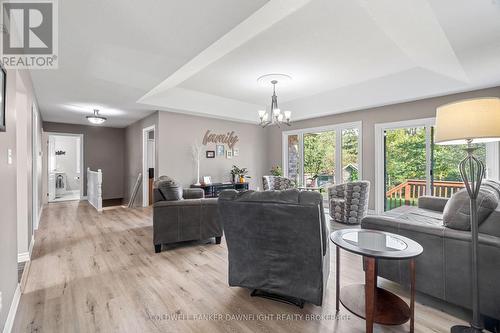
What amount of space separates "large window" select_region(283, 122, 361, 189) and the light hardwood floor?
3.14 meters

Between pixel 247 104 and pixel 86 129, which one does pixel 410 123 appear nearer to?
pixel 247 104

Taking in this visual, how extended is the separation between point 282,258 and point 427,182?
4.24 m

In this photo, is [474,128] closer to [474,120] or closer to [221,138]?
[474,120]

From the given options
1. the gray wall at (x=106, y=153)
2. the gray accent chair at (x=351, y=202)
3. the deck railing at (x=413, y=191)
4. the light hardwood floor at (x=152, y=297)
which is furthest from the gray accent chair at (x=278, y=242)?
the gray wall at (x=106, y=153)

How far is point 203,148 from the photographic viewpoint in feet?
20.7

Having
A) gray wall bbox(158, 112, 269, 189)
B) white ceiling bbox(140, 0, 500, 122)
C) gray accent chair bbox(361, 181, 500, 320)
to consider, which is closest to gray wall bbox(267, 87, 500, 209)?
white ceiling bbox(140, 0, 500, 122)

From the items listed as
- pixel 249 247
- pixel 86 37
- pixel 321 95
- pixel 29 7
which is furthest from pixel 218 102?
pixel 249 247

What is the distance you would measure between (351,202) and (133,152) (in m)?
6.29

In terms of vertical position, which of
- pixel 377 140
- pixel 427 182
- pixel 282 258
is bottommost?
pixel 282 258

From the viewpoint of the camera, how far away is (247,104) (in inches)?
262

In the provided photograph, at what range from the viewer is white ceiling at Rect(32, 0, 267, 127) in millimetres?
2031

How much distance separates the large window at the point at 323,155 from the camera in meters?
5.87

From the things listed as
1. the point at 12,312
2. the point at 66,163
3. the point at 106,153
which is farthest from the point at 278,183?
the point at 66,163

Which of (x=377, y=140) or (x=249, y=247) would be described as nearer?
(x=249, y=247)
